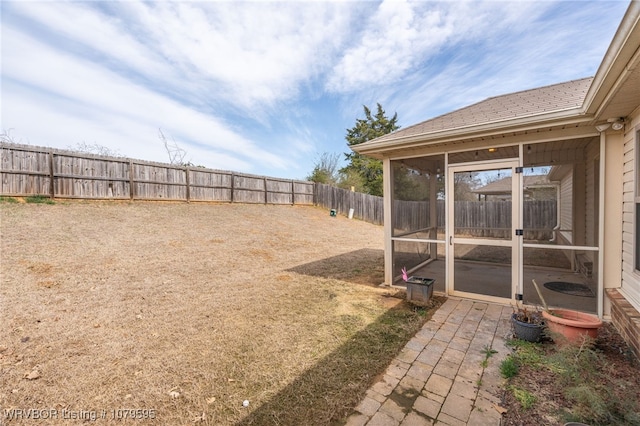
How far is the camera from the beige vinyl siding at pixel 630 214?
2742mm

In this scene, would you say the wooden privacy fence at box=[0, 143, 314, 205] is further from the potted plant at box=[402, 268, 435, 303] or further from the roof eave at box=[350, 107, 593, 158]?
the potted plant at box=[402, 268, 435, 303]

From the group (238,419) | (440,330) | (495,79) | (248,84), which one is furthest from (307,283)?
(495,79)

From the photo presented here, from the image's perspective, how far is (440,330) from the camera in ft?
10.5

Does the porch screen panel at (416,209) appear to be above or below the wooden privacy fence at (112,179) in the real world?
below

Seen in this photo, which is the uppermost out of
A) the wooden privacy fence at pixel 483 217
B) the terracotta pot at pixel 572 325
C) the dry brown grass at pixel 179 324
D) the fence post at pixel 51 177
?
the fence post at pixel 51 177

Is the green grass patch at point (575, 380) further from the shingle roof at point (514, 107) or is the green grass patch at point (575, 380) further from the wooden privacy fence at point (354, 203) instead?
the wooden privacy fence at point (354, 203)

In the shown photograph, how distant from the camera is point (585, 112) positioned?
2.95m

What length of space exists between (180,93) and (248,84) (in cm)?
305

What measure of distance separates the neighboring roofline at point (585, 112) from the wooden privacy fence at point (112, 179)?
28.4ft

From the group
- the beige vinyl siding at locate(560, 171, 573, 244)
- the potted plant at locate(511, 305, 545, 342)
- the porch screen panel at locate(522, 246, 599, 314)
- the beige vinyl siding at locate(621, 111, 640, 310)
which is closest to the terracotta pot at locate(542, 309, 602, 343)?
the potted plant at locate(511, 305, 545, 342)

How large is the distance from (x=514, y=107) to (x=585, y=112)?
1293 mm

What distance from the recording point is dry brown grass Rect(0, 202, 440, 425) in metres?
2.08

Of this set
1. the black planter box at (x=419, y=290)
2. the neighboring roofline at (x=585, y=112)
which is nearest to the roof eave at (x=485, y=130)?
the neighboring roofline at (x=585, y=112)

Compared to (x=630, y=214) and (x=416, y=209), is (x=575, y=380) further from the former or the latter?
(x=416, y=209)
